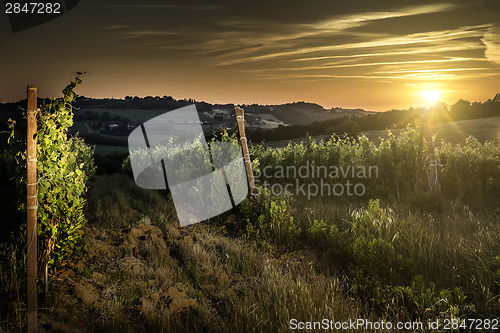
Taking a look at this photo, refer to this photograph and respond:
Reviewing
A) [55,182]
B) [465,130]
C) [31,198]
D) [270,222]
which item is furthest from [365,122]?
[31,198]

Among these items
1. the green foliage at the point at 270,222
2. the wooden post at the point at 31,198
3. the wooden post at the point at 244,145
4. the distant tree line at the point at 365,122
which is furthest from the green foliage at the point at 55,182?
the distant tree line at the point at 365,122

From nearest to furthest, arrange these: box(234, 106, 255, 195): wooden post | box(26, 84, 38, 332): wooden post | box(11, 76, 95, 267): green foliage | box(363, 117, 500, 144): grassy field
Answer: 1. box(26, 84, 38, 332): wooden post
2. box(11, 76, 95, 267): green foliage
3. box(234, 106, 255, 195): wooden post
4. box(363, 117, 500, 144): grassy field

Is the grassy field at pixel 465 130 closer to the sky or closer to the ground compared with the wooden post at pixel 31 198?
closer to the ground

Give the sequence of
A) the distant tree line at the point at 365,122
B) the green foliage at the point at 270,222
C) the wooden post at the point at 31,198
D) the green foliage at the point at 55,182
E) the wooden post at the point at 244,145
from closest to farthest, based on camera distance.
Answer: the wooden post at the point at 31,198, the green foliage at the point at 55,182, the green foliage at the point at 270,222, the wooden post at the point at 244,145, the distant tree line at the point at 365,122

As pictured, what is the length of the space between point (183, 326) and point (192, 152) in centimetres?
662

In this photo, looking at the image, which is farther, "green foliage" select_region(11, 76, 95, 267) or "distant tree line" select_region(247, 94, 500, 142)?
"distant tree line" select_region(247, 94, 500, 142)

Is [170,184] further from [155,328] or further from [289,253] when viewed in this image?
[155,328]

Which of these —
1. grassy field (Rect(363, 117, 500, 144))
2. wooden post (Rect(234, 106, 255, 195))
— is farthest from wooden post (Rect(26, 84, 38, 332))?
grassy field (Rect(363, 117, 500, 144))

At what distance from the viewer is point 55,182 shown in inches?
167

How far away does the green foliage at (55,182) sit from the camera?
4.04 m

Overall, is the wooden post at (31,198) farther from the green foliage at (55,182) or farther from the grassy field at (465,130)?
the grassy field at (465,130)

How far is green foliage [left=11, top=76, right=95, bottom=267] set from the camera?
4043mm

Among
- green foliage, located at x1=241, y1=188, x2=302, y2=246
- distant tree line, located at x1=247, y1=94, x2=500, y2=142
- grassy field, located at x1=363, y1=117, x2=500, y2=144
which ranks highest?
green foliage, located at x1=241, y1=188, x2=302, y2=246

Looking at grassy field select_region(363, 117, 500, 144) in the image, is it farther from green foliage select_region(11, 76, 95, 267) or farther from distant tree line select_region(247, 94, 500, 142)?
green foliage select_region(11, 76, 95, 267)
